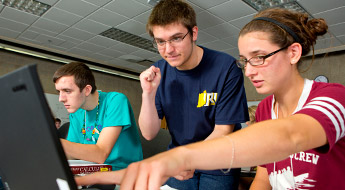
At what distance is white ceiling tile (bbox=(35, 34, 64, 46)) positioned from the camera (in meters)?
5.70

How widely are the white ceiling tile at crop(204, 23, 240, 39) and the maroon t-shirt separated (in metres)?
4.05

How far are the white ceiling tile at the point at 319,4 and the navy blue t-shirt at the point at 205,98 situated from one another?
3333 millimetres

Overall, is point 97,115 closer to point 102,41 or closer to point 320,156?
point 320,156

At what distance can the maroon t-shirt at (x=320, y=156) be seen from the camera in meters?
0.61

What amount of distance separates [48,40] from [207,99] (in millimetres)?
5705

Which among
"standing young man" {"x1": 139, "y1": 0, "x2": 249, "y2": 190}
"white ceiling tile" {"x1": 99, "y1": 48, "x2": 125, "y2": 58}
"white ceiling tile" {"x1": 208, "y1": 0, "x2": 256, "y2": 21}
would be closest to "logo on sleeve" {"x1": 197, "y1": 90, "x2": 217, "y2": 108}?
"standing young man" {"x1": 139, "y1": 0, "x2": 249, "y2": 190}

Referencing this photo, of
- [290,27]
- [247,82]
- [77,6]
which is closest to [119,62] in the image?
[77,6]

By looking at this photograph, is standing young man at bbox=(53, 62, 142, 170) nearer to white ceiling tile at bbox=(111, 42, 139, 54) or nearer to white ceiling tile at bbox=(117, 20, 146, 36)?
white ceiling tile at bbox=(117, 20, 146, 36)

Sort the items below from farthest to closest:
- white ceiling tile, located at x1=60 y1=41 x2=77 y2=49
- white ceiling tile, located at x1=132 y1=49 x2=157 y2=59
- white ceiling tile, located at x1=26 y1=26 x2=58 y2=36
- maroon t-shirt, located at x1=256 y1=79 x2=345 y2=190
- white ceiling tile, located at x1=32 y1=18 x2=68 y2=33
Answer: white ceiling tile, located at x1=132 y1=49 x2=157 y2=59
white ceiling tile, located at x1=60 y1=41 x2=77 y2=49
white ceiling tile, located at x1=26 y1=26 x2=58 y2=36
white ceiling tile, located at x1=32 y1=18 x2=68 y2=33
maroon t-shirt, located at x1=256 y1=79 x2=345 y2=190

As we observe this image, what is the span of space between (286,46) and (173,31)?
1.74 ft

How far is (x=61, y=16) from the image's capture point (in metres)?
4.69

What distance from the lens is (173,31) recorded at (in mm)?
1196

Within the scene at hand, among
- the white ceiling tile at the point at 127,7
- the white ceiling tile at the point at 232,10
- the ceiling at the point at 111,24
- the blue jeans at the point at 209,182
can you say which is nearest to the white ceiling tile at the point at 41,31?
the ceiling at the point at 111,24

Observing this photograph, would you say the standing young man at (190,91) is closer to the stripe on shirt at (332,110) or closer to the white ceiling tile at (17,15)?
the stripe on shirt at (332,110)
